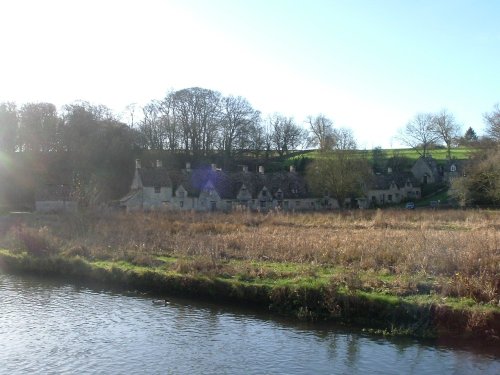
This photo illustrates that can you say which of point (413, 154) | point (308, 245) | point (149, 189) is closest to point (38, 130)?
point (149, 189)

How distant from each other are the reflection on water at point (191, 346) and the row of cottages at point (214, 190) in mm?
44422

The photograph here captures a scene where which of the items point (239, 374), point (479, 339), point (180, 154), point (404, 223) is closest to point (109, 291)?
point (239, 374)

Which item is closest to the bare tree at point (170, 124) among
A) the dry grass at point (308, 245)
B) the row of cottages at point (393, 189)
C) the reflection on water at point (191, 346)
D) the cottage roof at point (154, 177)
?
the cottage roof at point (154, 177)

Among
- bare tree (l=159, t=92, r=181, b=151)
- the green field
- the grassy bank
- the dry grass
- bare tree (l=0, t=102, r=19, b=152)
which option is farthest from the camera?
the green field

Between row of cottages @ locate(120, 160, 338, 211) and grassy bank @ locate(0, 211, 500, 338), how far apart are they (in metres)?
30.7

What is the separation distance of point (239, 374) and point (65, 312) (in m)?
8.29

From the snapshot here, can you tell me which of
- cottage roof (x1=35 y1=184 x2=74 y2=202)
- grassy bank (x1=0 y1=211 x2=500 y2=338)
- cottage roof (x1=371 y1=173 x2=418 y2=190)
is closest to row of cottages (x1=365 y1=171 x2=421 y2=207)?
cottage roof (x1=371 y1=173 x2=418 y2=190)

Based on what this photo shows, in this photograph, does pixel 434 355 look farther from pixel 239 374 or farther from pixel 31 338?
pixel 31 338

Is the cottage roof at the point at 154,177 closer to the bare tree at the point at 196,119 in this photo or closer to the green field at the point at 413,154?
the bare tree at the point at 196,119

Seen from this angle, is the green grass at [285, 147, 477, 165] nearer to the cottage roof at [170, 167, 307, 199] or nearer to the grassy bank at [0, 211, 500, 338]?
the cottage roof at [170, 167, 307, 199]

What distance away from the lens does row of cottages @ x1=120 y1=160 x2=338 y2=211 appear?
209ft

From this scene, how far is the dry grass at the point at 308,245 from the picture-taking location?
58.5ft

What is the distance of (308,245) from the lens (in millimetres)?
23812

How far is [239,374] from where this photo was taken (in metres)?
12.6
